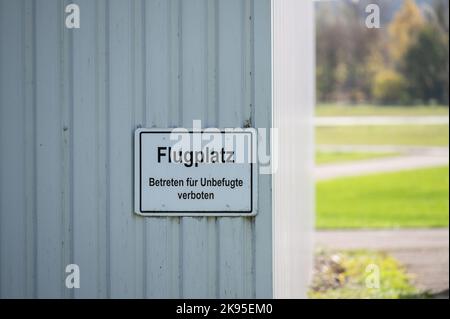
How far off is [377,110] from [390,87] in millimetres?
2648

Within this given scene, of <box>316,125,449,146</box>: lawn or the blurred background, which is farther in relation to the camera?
<box>316,125,449,146</box>: lawn

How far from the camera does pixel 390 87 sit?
173ft

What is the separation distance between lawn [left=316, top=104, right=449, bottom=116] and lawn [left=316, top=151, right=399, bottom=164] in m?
17.4

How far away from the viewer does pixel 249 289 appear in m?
4.02

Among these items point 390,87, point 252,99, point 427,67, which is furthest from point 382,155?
point 390,87

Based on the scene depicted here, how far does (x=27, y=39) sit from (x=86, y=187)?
825 mm

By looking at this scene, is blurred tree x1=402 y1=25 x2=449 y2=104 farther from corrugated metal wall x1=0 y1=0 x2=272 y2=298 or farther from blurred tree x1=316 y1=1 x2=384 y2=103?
corrugated metal wall x1=0 y1=0 x2=272 y2=298

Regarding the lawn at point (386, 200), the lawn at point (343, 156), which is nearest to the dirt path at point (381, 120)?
the lawn at point (343, 156)

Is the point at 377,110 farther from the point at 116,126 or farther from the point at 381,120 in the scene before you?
the point at 116,126

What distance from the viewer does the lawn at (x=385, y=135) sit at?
32094 mm

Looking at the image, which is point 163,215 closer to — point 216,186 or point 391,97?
point 216,186

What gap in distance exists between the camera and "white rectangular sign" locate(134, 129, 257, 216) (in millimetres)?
3994

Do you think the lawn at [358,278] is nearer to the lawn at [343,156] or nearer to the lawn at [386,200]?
the lawn at [386,200]

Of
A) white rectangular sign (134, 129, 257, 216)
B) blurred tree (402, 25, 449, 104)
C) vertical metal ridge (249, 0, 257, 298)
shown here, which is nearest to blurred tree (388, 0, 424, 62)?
blurred tree (402, 25, 449, 104)
